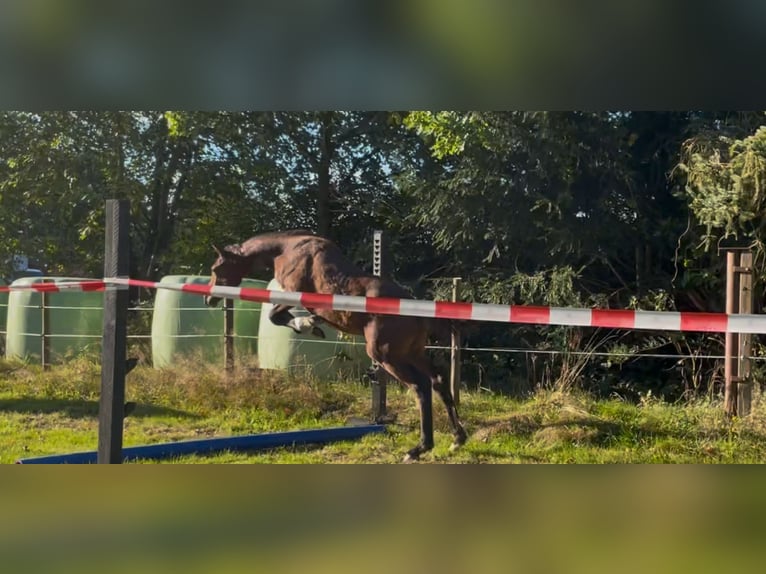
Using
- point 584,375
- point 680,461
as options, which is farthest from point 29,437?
point 680,461

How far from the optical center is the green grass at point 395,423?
426 centimetres

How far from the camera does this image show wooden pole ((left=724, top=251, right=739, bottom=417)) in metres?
4.42

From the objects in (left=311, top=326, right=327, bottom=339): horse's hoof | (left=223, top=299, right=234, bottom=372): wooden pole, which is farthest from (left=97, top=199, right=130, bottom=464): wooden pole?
(left=311, top=326, right=327, bottom=339): horse's hoof

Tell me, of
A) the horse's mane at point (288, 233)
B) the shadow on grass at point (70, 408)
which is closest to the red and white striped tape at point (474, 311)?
the horse's mane at point (288, 233)

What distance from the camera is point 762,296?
183 inches

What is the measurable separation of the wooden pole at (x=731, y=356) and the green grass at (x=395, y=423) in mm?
98

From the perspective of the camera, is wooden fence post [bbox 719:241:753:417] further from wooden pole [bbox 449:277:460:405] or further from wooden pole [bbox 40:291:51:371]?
wooden pole [bbox 40:291:51:371]

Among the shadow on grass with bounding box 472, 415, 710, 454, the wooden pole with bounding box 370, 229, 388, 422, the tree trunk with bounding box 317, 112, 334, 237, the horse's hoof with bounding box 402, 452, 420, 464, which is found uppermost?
the tree trunk with bounding box 317, 112, 334, 237

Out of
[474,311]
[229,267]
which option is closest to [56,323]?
[229,267]

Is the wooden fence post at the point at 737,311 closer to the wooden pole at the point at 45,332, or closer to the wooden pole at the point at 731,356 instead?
the wooden pole at the point at 731,356

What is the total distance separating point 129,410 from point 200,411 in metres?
0.42

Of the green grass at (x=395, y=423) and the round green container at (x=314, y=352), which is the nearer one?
the green grass at (x=395, y=423)

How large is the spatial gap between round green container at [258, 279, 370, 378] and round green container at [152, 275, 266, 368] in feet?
0.35
